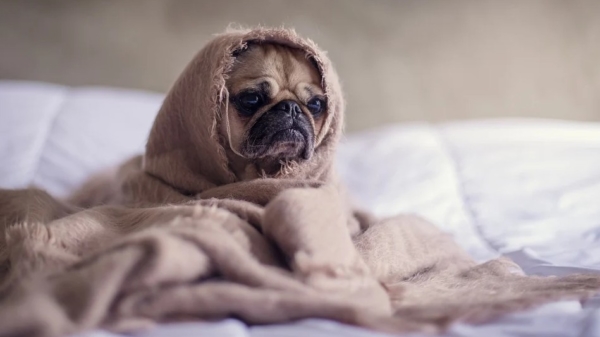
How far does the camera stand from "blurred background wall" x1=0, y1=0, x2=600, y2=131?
2.18 metres

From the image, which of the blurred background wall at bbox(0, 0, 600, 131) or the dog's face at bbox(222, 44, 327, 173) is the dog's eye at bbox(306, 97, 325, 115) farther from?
the blurred background wall at bbox(0, 0, 600, 131)

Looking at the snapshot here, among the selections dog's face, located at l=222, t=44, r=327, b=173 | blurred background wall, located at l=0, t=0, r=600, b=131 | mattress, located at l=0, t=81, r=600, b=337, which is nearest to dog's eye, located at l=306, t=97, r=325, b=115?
dog's face, located at l=222, t=44, r=327, b=173

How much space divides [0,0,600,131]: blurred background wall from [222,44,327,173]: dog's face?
104cm

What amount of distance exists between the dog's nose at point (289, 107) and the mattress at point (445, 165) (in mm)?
479

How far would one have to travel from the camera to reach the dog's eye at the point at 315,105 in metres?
1.26

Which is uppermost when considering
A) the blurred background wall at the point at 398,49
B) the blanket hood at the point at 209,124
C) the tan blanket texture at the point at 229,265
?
the blurred background wall at the point at 398,49

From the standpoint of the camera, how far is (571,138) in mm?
1862

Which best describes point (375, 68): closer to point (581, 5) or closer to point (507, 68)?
point (507, 68)

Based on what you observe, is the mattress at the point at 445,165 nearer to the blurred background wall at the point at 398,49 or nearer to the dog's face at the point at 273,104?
the blurred background wall at the point at 398,49

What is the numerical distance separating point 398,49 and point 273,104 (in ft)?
4.10

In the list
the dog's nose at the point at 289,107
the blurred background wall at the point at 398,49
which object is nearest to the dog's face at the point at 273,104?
the dog's nose at the point at 289,107

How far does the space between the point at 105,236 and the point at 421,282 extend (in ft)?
1.74

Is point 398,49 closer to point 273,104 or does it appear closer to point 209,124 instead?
point 273,104

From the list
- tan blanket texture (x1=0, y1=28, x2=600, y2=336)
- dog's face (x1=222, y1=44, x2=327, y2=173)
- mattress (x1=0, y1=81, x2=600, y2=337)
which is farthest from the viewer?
mattress (x1=0, y1=81, x2=600, y2=337)
